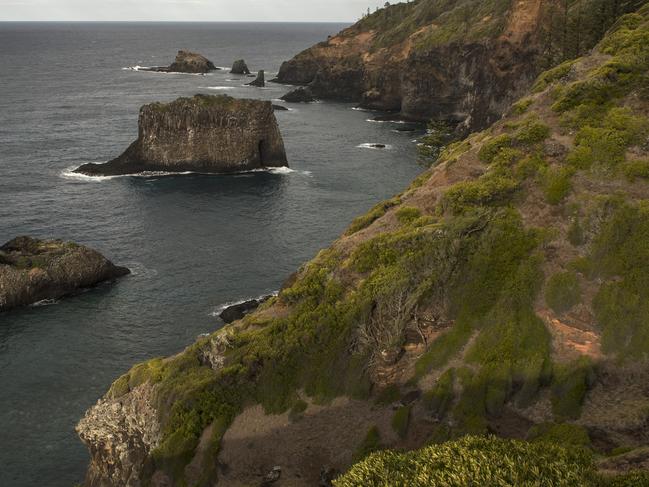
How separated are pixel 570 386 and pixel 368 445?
13.1m

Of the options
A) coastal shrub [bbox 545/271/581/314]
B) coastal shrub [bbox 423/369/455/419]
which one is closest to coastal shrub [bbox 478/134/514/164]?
coastal shrub [bbox 545/271/581/314]

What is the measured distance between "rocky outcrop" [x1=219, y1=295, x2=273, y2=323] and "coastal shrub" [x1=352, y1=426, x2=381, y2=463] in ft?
86.9

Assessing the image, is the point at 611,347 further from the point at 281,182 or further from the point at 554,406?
the point at 281,182

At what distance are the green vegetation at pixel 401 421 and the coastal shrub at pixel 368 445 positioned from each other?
1.24m

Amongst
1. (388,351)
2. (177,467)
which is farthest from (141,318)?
(388,351)

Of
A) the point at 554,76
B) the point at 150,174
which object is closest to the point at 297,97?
the point at 150,174

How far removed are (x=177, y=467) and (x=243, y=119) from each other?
85.3 m

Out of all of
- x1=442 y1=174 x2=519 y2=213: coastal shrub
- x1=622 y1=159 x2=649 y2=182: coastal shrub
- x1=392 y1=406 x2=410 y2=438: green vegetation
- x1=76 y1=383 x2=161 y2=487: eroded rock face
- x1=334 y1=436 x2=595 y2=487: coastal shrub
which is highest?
x1=622 y1=159 x2=649 y2=182: coastal shrub

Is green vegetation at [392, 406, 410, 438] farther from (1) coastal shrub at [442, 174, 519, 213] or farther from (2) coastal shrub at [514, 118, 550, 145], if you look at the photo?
(2) coastal shrub at [514, 118, 550, 145]

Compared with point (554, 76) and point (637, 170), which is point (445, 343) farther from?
point (554, 76)

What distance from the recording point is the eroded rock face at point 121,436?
43156 millimetres

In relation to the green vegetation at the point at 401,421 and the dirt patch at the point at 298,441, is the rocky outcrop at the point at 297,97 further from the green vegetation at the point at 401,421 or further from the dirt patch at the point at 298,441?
the green vegetation at the point at 401,421

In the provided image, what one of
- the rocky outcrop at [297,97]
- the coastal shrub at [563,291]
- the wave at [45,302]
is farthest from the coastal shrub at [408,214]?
the rocky outcrop at [297,97]

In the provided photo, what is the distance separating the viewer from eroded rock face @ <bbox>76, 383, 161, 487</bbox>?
43.2 meters
